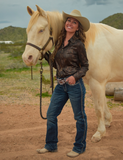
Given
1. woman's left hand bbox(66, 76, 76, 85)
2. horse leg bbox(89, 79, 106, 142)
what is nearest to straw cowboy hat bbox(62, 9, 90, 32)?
woman's left hand bbox(66, 76, 76, 85)

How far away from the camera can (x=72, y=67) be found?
8.04 ft

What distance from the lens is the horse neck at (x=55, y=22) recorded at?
2676 mm

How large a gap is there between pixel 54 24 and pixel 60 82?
902 millimetres

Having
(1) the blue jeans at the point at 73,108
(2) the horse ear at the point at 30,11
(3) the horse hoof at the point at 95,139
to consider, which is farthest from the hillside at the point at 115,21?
(1) the blue jeans at the point at 73,108

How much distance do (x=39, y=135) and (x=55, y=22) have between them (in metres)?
2.24

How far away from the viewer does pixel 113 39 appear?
326 centimetres

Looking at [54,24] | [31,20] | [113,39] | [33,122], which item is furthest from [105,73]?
[33,122]

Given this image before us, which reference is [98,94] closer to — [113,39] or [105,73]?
[105,73]

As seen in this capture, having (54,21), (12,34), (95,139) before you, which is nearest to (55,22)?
(54,21)

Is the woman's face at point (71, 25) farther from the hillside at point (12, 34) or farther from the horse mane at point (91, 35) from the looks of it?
the hillside at point (12, 34)

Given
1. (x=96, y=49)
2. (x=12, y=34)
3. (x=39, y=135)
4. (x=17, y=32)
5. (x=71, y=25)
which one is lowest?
(x=39, y=135)

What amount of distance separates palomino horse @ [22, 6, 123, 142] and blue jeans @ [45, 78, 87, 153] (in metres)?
0.60

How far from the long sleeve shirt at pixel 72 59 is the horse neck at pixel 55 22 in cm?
37

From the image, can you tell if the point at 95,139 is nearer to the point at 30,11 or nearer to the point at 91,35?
the point at 91,35
